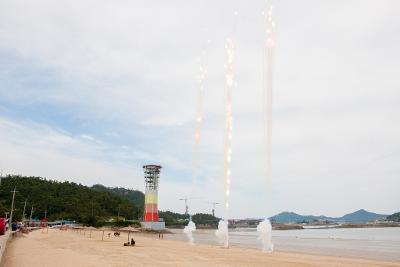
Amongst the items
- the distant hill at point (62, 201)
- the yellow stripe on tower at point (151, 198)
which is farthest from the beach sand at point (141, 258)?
the distant hill at point (62, 201)

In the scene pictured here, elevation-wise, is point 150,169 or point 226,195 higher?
point 150,169

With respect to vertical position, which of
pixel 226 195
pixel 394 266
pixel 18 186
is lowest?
pixel 394 266

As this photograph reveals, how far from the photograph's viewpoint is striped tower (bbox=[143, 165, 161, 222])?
4798 inches

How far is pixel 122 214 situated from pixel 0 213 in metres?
81.2

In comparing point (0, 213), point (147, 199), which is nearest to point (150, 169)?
point (147, 199)

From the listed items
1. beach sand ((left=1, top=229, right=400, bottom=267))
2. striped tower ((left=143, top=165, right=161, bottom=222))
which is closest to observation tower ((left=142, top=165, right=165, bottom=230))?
striped tower ((left=143, top=165, right=161, bottom=222))

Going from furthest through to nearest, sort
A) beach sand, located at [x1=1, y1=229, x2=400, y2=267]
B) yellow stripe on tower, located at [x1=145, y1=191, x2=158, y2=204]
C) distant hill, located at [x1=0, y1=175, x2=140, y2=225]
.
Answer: distant hill, located at [x1=0, y1=175, x2=140, y2=225] → yellow stripe on tower, located at [x1=145, y1=191, x2=158, y2=204] → beach sand, located at [x1=1, y1=229, x2=400, y2=267]

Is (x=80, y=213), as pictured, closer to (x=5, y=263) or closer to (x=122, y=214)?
(x=122, y=214)

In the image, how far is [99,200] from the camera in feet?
607

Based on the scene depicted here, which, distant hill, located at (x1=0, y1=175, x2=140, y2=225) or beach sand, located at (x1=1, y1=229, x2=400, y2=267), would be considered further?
distant hill, located at (x1=0, y1=175, x2=140, y2=225)

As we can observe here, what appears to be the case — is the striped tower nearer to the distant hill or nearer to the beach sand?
the distant hill

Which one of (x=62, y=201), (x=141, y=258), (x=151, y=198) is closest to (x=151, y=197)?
(x=151, y=198)

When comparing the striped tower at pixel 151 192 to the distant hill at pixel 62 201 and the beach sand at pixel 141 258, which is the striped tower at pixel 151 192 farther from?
the beach sand at pixel 141 258

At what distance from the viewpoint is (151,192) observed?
122m
